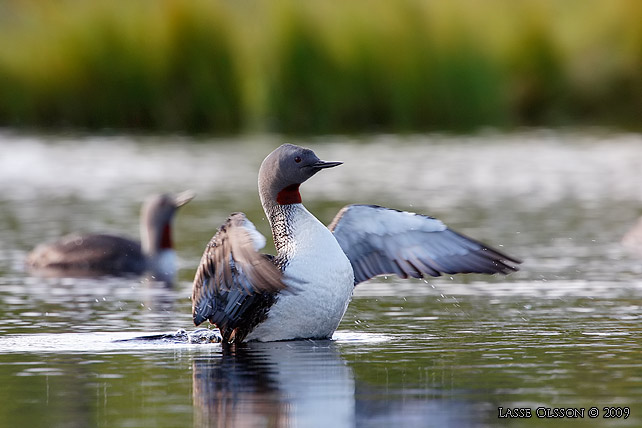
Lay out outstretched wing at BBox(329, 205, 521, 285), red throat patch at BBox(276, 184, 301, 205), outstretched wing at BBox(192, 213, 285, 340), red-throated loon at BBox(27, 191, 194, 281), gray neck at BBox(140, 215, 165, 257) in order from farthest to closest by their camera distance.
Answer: gray neck at BBox(140, 215, 165, 257) → red-throated loon at BBox(27, 191, 194, 281) → outstretched wing at BBox(329, 205, 521, 285) → red throat patch at BBox(276, 184, 301, 205) → outstretched wing at BBox(192, 213, 285, 340)

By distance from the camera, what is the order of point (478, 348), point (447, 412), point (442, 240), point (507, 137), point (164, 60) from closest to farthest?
point (447, 412) < point (478, 348) < point (442, 240) < point (507, 137) < point (164, 60)

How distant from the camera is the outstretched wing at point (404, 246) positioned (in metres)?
8.36

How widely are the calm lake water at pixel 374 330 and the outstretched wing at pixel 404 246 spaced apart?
1.08ft

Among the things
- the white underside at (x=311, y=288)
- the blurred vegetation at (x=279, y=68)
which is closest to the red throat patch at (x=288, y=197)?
the white underside at (x=311, y=288)

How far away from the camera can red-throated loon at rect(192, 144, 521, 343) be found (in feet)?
24.5

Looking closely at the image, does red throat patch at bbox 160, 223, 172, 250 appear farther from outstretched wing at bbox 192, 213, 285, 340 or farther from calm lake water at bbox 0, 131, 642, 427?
outstretched wing at bbox 192, 213, 285, 340

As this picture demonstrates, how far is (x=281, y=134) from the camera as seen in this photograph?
26000 mm

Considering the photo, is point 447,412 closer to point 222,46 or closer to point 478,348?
point 478,348

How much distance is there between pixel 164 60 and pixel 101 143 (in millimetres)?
2903

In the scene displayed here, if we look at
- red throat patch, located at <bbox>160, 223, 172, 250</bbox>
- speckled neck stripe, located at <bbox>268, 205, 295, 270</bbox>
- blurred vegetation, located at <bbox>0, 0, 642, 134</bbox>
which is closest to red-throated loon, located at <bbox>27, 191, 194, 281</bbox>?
red throat patch, located at <bbox>160, 223, 172, 250</bbox>

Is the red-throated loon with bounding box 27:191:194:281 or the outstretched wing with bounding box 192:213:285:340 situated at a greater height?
the outstretched wing with bounding box 192:213:285:340

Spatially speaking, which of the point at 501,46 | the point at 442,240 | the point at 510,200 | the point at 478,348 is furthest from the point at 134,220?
the point at 501,46

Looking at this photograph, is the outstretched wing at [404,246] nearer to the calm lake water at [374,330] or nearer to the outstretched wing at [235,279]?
the calm lake water at [374,330]

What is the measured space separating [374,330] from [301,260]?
87 cm
